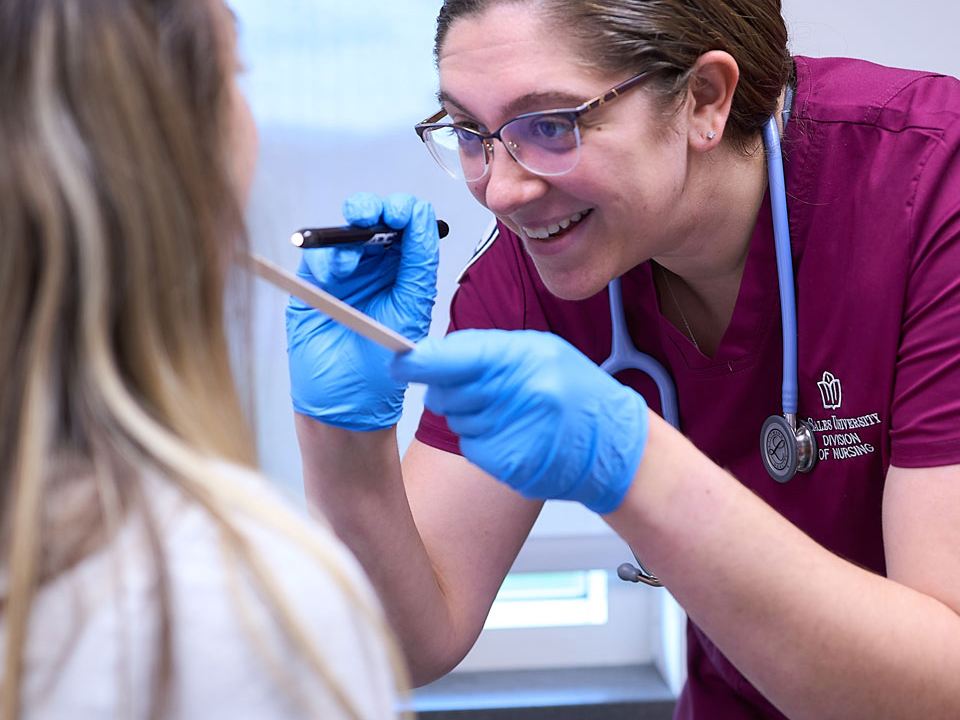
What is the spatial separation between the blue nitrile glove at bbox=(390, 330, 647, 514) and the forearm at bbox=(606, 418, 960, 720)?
34 mm

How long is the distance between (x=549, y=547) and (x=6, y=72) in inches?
66.9

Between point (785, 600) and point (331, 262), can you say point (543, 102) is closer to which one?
point (331, 262)

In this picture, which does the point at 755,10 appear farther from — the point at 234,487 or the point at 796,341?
the point at 234,487

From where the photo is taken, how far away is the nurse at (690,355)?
2.78 ft

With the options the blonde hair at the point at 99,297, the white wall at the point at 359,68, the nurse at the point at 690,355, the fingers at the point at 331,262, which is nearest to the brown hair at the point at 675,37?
the nurse at the point at 690,355

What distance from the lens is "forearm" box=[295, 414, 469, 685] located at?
1093 mm

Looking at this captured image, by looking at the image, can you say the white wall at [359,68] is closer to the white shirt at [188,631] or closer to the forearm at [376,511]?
the forearm at [376,511]

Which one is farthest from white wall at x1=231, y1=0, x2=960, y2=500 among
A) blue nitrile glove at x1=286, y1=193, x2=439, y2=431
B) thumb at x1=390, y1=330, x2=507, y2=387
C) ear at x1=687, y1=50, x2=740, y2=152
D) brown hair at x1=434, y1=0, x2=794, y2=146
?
thumb at x1=390, y1=330, x2=507, y2=387

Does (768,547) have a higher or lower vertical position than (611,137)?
lower

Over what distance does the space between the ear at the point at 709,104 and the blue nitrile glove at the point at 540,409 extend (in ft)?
1.13

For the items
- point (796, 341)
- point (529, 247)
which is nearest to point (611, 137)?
point (529, 247)

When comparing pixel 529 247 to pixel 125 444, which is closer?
pixel 125 444

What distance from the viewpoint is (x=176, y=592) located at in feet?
1.78

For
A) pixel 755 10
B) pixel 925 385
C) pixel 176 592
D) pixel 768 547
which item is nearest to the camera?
pixel 176 592
